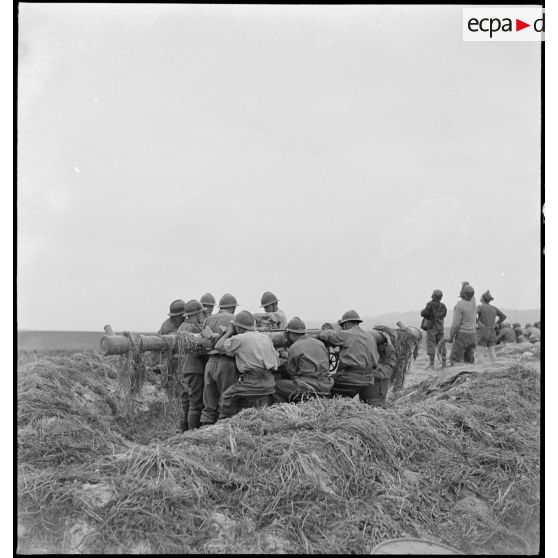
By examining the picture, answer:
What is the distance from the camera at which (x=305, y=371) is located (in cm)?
866

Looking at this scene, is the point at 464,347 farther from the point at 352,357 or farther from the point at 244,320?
the point at 244,320

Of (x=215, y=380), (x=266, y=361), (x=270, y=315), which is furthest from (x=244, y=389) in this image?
(x=270, y=315)

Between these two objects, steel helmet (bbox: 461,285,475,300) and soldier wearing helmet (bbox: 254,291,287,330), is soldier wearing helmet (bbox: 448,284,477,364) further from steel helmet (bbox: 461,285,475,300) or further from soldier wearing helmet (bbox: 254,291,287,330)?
soldier wearing helmet (bbox: 254,291,287,330)

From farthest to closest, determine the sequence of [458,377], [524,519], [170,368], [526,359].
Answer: [526,359] → [458,377] → [170,368] → [524,519]

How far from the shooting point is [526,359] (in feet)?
38.3

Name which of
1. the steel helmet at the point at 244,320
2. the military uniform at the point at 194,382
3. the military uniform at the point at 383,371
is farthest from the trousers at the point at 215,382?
the military uniform at the point at 383,371

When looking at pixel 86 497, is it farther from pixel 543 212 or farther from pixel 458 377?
pixel 458 377

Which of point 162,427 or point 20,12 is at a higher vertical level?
point 20,12

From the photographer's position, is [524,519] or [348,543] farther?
[524,519]

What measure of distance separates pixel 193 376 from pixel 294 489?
4331 millimetres

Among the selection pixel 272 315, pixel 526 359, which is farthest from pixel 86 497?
pixel 526 359

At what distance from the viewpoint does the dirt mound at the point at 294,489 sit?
15.5ft

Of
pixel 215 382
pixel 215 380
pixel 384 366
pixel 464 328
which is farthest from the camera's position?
pixel 464 328

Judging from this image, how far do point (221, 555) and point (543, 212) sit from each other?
4217 mm
